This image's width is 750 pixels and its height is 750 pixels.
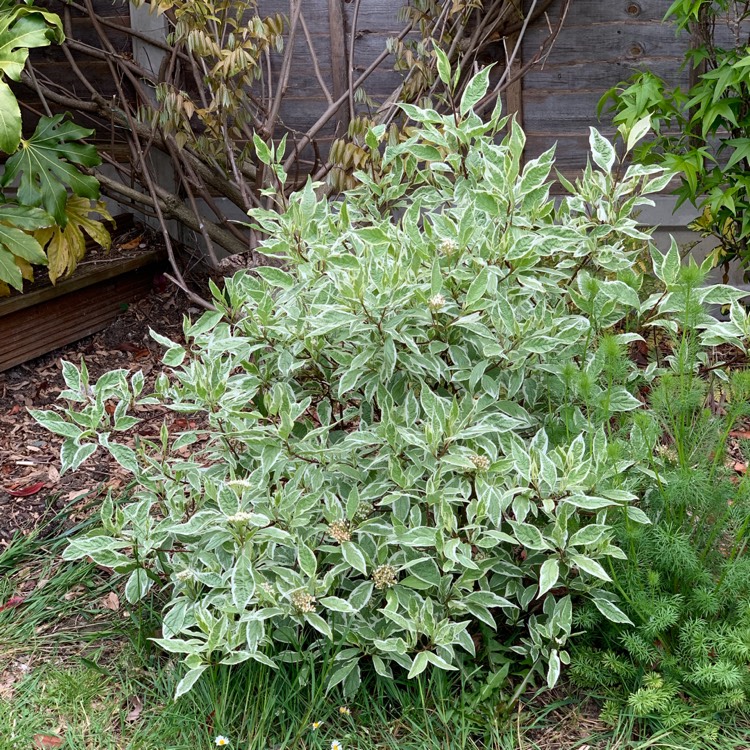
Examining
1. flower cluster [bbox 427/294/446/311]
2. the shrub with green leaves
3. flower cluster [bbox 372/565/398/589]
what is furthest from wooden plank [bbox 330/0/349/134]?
flower cluster [bbox 372/565/398/589]

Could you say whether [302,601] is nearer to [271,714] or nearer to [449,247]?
[271,714]

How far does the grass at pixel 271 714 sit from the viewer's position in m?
2.10

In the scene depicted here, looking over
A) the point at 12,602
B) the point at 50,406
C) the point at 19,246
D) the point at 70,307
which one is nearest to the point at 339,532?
the point at 12,602

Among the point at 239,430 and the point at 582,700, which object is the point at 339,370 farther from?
the point at 582,700

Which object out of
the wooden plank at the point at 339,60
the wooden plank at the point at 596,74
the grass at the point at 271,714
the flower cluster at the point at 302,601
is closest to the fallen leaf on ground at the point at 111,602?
the grass at the point at 271,714

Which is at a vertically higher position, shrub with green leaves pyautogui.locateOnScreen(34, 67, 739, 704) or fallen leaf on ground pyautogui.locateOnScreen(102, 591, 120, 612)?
shrub with green leaves pyautogui.locateOnScreen(34, 67, 739, 704)

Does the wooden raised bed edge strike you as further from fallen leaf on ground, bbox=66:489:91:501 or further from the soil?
fallen leaf on ground, bbox=66:489:91:501

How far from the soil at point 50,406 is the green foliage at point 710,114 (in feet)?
7.66

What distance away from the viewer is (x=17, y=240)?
3.48 m

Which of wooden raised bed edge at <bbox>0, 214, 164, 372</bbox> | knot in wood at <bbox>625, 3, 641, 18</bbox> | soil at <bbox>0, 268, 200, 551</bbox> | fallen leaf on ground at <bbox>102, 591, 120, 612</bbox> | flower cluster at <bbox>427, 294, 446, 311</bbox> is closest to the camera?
flower cluster at <bbox>427, 294, 446, 311</bbox>

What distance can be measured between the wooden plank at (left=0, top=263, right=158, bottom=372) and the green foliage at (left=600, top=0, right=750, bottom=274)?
2.48 m

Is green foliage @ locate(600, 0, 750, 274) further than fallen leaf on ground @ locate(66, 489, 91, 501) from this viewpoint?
Yes

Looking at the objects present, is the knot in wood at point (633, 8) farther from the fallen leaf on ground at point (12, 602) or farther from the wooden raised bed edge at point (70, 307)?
the fallen leaf on ground at point (12, 602)

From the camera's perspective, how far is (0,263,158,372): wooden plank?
379cm
